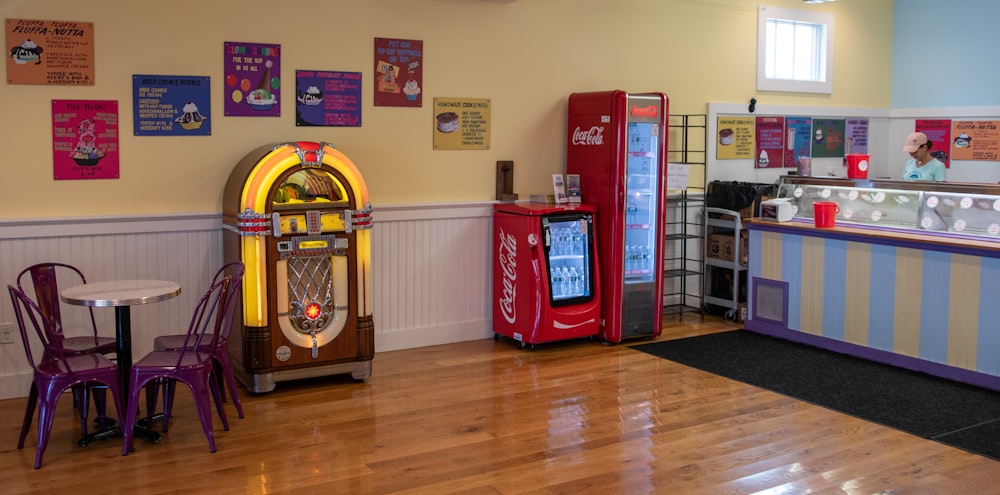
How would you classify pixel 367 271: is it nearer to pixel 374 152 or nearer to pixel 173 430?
pixel 374 152

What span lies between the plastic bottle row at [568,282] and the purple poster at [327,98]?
1763mm

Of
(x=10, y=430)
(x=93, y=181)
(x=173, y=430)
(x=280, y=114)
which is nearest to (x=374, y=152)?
(x=280, y=114)

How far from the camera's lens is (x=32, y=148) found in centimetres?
525

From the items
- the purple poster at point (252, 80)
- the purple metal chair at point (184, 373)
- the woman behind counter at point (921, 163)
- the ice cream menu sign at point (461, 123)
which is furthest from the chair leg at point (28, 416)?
the woman behind counter at point (921, 163)

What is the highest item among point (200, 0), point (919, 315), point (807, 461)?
point (200, 0)

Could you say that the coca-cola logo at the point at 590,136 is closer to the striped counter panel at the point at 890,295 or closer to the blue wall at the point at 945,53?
the striped counter panel at the point at 890,295

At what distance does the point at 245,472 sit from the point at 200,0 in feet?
9.87

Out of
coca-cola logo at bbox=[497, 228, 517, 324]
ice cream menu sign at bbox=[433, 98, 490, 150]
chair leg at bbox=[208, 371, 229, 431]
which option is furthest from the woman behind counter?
chair leg at bbox=[208, 371, 229, 431]

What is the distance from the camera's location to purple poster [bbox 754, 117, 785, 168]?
8203mm

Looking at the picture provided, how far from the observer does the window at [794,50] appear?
8.16 metres

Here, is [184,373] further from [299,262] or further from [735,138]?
[735,138]

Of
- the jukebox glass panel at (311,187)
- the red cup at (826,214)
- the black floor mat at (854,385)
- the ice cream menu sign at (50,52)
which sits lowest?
the black floor mat at (854,385)

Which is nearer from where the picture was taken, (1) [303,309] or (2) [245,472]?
(2) [245,472]

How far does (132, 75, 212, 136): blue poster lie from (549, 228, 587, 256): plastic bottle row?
8.08ft
